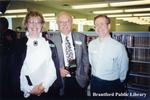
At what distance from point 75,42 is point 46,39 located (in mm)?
251

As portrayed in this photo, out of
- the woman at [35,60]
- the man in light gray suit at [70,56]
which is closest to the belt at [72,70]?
the man in light gray suit at [70,56]

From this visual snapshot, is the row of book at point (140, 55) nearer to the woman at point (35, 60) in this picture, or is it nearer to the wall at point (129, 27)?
the woman at point (35, 60)

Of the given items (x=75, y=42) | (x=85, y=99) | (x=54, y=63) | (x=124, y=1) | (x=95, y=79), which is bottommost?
(x=85, y=99)

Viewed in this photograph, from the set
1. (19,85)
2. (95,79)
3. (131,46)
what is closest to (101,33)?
(95,79)

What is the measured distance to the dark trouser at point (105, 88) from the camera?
6.41 feet

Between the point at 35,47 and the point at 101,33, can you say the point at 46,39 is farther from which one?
the point at 101,33

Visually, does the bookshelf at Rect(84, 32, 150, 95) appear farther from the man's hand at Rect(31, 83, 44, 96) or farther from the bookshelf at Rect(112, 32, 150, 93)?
the man's hand at Rect(31, 83, 44, 96)

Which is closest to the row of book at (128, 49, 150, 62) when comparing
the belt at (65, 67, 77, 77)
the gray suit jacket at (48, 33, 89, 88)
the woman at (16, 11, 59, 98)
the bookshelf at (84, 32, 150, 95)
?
the bookshelf at (84, 32, 150, 95)

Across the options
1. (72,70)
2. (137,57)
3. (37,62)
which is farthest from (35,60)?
(137,57)

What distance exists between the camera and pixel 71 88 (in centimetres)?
193

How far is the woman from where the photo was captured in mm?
1671

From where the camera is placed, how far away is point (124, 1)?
282 inches

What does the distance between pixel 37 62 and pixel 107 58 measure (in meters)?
0.58

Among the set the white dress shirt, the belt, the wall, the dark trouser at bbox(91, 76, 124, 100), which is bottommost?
the wall
